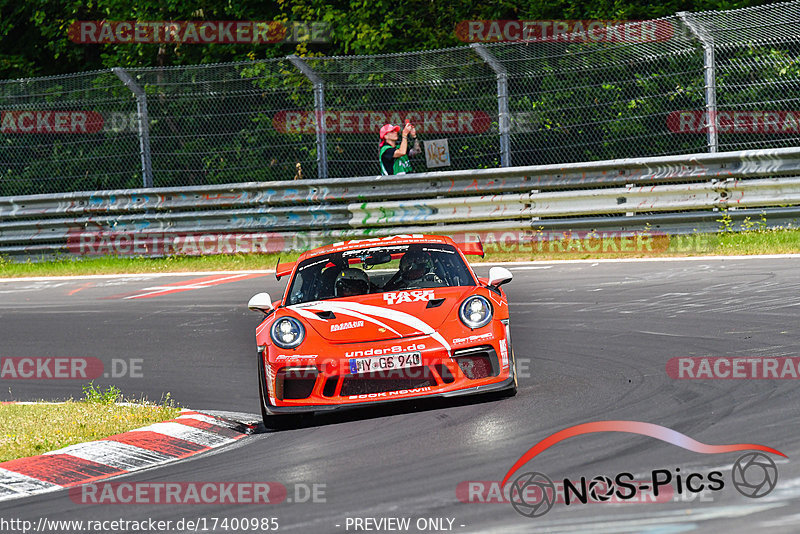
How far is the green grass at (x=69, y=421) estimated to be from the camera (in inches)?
272

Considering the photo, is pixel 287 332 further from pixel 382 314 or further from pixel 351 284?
pixel 351 284

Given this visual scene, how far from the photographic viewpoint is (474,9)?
19.9 metres

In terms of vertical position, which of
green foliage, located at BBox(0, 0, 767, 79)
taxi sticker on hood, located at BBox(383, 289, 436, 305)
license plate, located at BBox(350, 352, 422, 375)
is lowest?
license plate, located at BBox(350, 352, 422, 375)

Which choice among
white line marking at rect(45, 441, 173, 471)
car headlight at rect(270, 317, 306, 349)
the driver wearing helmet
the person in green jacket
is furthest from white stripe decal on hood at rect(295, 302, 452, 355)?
the person in green jacket

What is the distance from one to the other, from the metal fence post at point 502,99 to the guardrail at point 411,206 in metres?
0.34

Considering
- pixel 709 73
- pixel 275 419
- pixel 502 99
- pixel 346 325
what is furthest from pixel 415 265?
pixel 502 99

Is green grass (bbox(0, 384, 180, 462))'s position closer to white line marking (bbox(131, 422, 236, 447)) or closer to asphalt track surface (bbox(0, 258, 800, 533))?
white line marking (bbox(131, 422, 236, 447))

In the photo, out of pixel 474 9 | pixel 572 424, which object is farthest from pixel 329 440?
pixel 474 9

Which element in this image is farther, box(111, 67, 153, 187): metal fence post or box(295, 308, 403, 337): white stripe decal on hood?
box(111, 67, 153, 187): metal fence post

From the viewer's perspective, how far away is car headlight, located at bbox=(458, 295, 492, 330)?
6887 mm

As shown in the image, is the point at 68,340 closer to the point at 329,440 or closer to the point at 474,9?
the point at 329,440

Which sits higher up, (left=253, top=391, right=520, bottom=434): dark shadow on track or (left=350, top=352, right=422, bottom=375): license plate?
(left=350, top=352, right=422, bottom=375): license plate

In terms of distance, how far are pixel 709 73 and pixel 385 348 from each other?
335 inches

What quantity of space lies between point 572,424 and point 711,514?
180 cm
